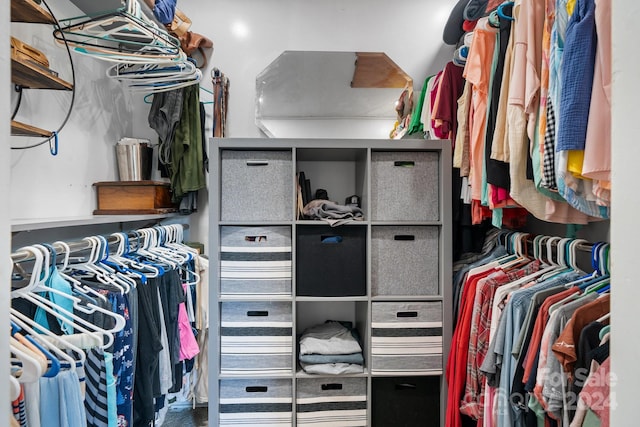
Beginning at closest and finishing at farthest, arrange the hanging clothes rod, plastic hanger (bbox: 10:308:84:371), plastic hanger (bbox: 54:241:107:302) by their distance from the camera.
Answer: plastic hanger (bbox: 10:308:84:371)
plastic hanger (bbox: 54:241:107:302)
the hanging clothes rod

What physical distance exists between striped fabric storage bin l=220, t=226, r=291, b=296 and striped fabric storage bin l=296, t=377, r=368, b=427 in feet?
1.45

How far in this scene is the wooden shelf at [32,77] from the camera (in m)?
1.11

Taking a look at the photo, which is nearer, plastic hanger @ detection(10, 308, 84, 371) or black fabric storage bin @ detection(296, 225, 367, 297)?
plastic hanger @ detection(10, 308, 84, 371)

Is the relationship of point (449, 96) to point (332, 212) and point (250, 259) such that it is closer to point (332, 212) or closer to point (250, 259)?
point (332, 212)

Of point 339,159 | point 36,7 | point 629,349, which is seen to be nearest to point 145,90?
point 36,7

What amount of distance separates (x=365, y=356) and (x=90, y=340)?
3.83 ft

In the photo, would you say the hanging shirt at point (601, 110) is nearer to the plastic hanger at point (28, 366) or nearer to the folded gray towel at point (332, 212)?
the folded gray towel at point (332, 212)

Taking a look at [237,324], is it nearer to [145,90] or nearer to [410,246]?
[410,246]

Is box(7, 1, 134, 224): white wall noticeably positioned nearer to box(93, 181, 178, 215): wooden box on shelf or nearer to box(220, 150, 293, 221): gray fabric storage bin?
box(93, 181, 178, 215): wooden box on shelf

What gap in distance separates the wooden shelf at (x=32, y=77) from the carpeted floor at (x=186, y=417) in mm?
1849

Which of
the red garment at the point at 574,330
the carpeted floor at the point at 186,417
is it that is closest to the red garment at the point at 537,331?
the red garment at the point at 574,330

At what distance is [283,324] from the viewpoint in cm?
164

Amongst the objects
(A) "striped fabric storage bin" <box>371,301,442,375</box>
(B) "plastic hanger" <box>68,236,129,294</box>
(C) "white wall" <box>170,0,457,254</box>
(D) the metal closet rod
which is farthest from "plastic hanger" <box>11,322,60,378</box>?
(C) "white wall" <box>170,0,457,254</box>

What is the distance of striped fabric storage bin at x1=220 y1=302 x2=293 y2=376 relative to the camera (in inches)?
64.1
